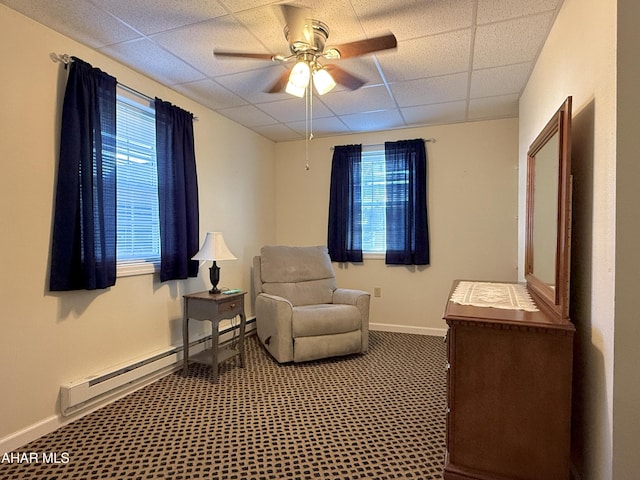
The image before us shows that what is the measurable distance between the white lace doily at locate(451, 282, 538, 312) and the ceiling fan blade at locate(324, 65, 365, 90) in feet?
4.90

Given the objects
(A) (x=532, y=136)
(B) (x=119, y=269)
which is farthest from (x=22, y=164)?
(A) (x=532, y=136)

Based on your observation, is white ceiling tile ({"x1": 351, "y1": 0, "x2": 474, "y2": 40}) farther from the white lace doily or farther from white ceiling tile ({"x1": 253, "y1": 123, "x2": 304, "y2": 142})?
white ceiling tile ({"x1": 253, "y1": 123, "x2": 304, "y2": 142})

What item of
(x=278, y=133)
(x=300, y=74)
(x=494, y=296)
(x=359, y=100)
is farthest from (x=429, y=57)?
(x=278, y=133)

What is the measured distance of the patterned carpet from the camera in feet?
5.73

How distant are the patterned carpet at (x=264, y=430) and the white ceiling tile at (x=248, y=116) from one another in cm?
239

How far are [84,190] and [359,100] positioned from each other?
229 centimetres

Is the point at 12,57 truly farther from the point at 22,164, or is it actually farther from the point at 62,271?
the point at 62,271

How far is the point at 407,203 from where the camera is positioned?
404 cm

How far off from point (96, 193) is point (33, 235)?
1.38ft

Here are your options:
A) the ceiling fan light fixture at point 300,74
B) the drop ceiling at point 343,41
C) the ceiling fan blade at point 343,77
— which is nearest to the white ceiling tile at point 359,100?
Result: the drop ceiling at point 343,41

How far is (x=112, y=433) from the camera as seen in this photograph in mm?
2059

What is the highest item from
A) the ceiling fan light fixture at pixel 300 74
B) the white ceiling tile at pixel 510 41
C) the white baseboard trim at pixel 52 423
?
the white ceiling tile at pixel 510 41

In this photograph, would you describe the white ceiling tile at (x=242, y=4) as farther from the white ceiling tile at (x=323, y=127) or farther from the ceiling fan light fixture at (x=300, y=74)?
the white ceiling tile at (x=323, y=127)

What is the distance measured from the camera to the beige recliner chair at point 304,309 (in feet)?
10.1
